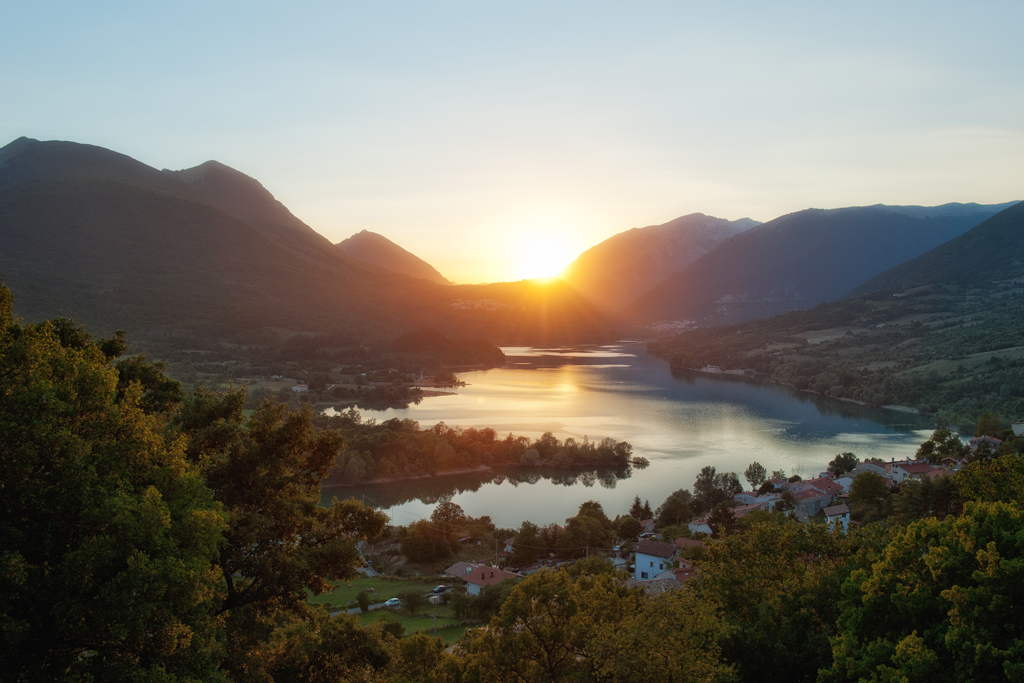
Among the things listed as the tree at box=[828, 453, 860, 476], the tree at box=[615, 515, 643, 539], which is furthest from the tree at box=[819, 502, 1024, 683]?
the tree at box=[828, 453, 860, 476]

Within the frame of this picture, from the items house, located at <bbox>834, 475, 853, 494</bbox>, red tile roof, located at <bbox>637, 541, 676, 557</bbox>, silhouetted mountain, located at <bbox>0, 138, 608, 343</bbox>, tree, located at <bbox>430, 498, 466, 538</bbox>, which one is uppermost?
silhouetted mountain, located at <bbox>0, 138, 608, 343</bbox>

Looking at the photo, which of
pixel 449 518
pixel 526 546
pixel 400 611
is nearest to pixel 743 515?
pixel 526 546

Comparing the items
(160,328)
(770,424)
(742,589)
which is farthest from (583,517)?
(160,328)

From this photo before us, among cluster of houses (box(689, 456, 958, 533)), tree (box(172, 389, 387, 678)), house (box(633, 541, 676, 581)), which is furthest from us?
cluster of houses (box(689, 456, 958, 533))

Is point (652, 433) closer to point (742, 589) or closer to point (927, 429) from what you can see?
point (927, 429)

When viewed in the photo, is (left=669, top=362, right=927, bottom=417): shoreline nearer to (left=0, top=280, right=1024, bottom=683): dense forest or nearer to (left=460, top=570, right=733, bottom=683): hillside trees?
(left=0, top=280, right=1024, bottom=683): dense forest

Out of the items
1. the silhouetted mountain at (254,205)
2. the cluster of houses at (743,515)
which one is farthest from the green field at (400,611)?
the silhouetted mountain at (254,205)
